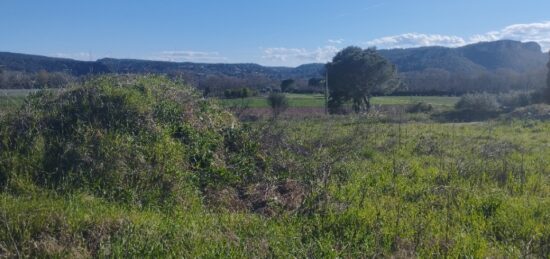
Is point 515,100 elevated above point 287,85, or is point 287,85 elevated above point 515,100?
point 287,85

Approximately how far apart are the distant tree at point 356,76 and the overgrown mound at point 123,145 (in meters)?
27.0

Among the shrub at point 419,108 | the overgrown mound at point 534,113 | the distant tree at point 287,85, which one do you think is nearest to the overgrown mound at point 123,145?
the overgrown mound at point 534,113

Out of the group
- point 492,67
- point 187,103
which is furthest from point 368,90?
point 492,67

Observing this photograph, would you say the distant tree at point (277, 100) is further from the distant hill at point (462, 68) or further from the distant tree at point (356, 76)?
the distant hill at point (462, 68)

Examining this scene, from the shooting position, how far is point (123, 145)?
6445 millimetres

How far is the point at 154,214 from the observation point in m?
5.29

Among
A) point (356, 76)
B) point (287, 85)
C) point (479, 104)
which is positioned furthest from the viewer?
point (287, 85)

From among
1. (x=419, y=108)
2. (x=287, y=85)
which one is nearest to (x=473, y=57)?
(x=287, y=85)

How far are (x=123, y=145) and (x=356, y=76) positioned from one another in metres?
29.5

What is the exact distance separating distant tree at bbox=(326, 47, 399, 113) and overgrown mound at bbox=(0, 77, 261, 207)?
2703 centimetres

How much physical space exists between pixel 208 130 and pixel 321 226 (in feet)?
10.4

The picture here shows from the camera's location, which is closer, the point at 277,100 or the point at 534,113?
the point at 534,113

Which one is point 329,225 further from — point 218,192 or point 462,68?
point 462,68

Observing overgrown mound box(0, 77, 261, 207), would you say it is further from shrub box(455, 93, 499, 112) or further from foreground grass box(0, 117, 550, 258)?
shrub box(455, 93, 499, 112)
